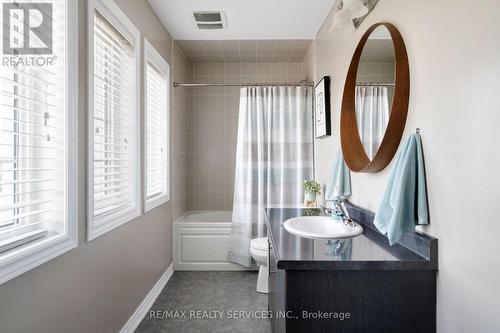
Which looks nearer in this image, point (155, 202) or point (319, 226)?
point (319, 226)

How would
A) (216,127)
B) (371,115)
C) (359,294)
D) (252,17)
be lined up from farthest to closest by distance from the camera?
(216,127)
(252,17)
(371,115)
(359,294)

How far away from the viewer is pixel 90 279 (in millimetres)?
1431

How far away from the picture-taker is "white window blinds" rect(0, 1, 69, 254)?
1024 millimetres

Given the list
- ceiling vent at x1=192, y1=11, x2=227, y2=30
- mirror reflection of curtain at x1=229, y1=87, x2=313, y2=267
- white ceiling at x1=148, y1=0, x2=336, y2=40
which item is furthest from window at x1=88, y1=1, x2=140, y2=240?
mirror reflection of curtain at x1=229, y1=87, x2=313, y2=267

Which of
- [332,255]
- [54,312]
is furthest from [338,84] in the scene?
[54,312]

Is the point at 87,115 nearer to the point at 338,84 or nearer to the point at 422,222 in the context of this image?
the point at 422,222

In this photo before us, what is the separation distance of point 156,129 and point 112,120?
82cm

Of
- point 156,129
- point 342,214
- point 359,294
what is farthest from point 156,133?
point 359,294

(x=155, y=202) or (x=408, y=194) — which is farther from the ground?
(x=408, y=194)

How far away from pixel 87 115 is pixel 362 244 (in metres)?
1.46

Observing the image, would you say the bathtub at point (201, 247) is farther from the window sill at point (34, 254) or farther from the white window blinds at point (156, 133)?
the window sill at point (34, 254)

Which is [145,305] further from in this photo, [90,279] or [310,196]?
[310,196]

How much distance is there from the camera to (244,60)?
3.57m

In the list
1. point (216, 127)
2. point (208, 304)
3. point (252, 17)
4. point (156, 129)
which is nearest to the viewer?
point (208, 304)
